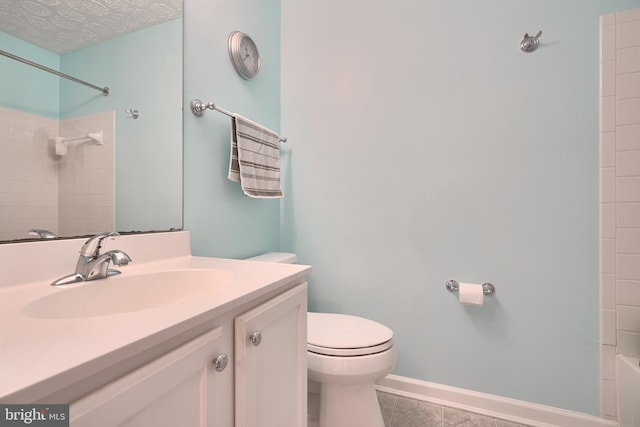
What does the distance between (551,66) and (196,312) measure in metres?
1.63

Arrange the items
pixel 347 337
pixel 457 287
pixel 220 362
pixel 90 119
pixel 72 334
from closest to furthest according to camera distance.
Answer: pixel 72 334 → pixel 220 362 → pixel 90 119 → pixel 347 337 → pixel 457 287

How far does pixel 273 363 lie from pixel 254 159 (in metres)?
0.93

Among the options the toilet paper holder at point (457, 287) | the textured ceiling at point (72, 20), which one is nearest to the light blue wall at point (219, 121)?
the textured ceiling at point (72, 20)

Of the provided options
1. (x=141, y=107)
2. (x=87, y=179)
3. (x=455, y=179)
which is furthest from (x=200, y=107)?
(x=455, y=179)

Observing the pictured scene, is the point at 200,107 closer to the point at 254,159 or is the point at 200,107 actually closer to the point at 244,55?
the point at 254,159

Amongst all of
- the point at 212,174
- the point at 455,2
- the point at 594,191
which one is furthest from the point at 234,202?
the point at 594,191

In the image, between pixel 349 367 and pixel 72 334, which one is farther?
pixel 349 367

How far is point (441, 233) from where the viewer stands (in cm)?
136

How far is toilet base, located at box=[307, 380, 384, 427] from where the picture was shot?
107 centimetres

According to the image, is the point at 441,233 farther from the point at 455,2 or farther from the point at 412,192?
the point at 455,2

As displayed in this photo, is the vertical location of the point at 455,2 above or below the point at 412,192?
above

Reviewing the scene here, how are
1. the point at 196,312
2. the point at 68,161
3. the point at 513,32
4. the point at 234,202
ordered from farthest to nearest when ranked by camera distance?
the point at 234,202 < the point at 513,32 < the point at 68,161 < the point at 196,312

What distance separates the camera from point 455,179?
1339mm

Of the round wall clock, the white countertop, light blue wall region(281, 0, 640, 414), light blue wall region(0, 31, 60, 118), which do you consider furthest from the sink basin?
the round wall clock
